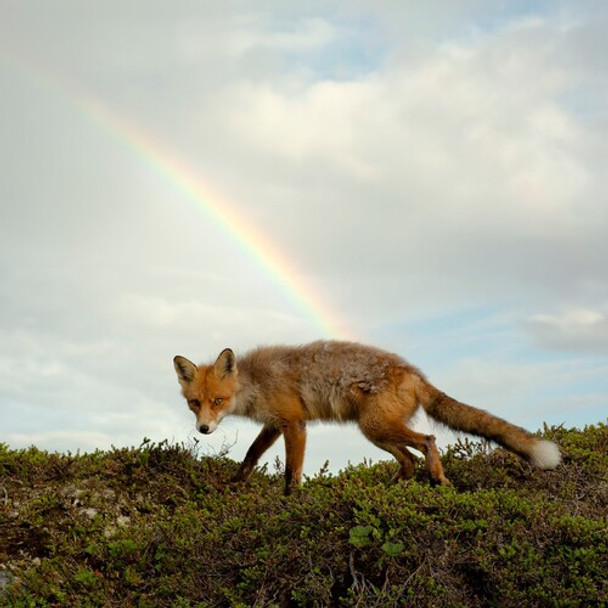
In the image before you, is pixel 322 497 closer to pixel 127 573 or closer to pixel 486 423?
pixel 127 573

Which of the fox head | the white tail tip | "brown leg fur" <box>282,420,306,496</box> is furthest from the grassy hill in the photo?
the fox head

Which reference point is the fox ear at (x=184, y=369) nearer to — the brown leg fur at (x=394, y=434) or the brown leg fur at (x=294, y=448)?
the brown leg fur at (x=294, y=448)

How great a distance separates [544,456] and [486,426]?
0.77 m

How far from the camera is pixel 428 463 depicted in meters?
9.29

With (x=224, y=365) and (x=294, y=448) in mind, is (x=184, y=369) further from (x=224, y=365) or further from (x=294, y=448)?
(x=294, y=448)

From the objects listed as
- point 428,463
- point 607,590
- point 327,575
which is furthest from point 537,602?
point 428,463

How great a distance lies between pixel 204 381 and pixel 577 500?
16.7 feet

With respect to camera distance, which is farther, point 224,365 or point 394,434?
point 224,365

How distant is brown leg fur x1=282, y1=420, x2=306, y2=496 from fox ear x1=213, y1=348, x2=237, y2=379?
44.6 inches

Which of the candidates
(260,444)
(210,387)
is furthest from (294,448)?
(210,387)

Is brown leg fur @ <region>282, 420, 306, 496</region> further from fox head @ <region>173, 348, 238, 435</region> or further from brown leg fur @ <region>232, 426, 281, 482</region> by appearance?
fox head @ <region>173, 348, 238, 435</region>

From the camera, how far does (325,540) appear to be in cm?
698

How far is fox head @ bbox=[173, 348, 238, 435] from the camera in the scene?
429 inches

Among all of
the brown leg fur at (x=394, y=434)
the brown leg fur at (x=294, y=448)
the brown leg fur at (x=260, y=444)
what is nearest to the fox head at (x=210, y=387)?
the brown leg fur at (x=260, y=444)
